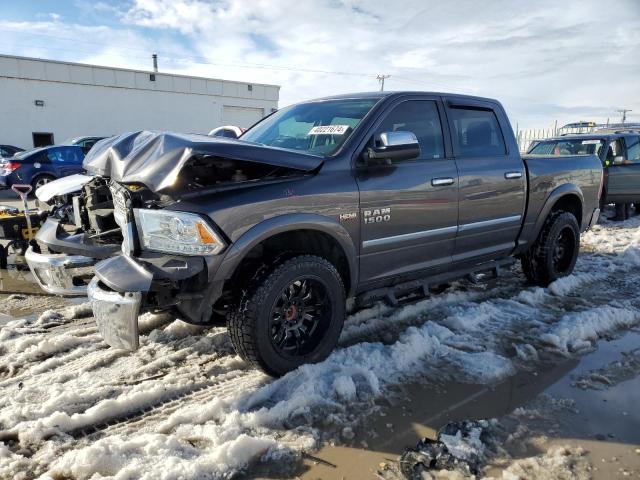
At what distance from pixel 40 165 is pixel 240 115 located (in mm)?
18953

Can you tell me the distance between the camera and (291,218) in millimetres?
3027

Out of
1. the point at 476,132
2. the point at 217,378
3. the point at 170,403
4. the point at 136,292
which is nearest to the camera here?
the point at 136,292

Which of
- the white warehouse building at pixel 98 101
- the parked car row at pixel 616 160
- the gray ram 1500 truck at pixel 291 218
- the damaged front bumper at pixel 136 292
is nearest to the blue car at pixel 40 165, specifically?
the gray ram 1500 truck at pixel 291 218

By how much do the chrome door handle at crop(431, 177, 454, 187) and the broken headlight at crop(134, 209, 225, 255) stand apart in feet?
6.04

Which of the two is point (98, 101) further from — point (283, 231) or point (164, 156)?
point (283, 231)

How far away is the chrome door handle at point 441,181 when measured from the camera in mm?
3824

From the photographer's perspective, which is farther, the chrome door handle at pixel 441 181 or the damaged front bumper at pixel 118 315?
the chrome door handle at pixel 441 181

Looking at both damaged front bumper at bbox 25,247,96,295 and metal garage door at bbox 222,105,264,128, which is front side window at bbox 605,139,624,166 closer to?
damaged front bumper at bbox 25,247,96,295

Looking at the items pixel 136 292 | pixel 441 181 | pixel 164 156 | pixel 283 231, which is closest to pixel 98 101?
pixel 441 181

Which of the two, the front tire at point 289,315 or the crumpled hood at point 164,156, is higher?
the crumpled hood at point 164,156

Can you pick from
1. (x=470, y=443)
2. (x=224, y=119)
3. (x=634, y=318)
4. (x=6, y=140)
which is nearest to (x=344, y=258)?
(x=470, y=443)

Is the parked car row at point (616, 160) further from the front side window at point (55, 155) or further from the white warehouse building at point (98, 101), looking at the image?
the white warehouse building at point (98, 101)

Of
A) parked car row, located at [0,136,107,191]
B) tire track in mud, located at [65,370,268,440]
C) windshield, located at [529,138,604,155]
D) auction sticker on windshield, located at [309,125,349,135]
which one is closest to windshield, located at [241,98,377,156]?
auction sticker on windshield, located at [309,125,349,135]

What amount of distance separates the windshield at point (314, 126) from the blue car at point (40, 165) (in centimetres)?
1111
